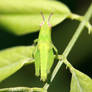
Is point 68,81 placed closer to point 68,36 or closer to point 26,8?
point 68,36

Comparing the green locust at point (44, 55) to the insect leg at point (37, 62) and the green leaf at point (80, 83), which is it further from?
the green leaf at point (80, 83)

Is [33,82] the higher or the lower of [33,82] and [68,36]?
the lower

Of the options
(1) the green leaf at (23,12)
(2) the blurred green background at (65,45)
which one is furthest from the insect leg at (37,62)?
(2) the blurred green background at (65,45)

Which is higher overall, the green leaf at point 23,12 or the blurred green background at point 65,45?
the green leaf at point 23,12

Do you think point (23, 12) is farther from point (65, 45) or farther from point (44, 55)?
point (44, 55)

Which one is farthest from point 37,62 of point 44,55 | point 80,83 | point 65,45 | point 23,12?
point 65,45

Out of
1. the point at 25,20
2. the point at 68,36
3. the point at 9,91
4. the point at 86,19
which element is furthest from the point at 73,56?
the point at 9,91
